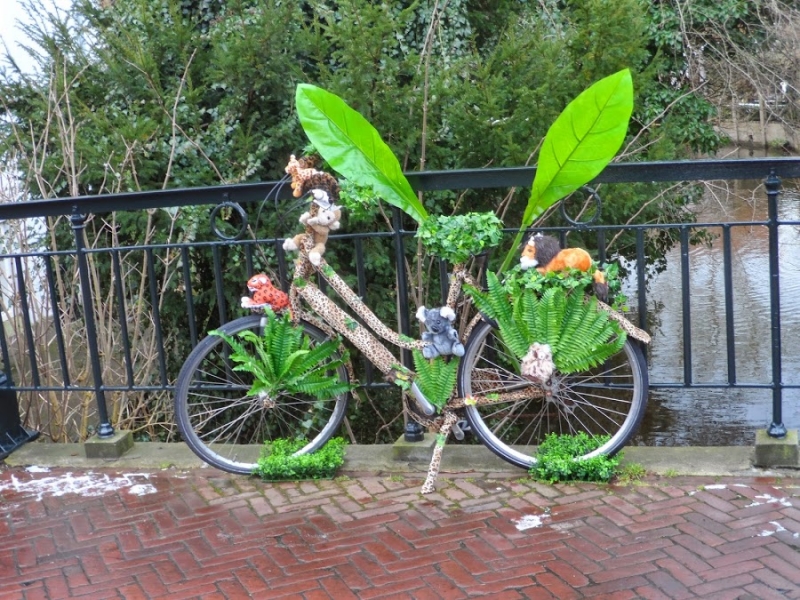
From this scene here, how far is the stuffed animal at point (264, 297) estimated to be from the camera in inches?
175

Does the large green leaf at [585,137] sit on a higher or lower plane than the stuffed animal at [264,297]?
higher

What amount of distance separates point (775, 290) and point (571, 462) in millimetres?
1209

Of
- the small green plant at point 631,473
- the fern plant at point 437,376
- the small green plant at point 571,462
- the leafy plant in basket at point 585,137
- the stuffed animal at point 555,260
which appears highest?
the leafy plant in basket at point 585,137

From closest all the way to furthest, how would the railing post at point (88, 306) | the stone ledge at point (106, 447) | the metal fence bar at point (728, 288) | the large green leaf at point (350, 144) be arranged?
the large green leaf at point (350, 144) → the metal fence bar at point (728, 288) → the railing post at point (88, 306) → the stone ledge at point (106, 447)

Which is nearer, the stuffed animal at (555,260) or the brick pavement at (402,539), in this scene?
the brick pavement at (402,539)

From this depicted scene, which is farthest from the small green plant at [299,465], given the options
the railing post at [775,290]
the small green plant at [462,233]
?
the railing post at [775,290]

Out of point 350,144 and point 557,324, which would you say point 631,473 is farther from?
point 350,144

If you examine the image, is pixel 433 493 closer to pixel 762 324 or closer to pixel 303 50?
pixel 303 50

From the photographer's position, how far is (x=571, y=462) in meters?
4.31

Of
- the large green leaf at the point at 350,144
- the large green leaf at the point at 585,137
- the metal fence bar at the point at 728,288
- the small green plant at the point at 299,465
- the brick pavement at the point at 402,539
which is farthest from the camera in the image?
the small green plant at the point at 299,465

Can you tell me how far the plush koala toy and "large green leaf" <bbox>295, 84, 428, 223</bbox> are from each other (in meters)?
0.43

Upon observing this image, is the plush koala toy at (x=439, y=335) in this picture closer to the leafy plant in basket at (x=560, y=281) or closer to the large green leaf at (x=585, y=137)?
Result: the leafy plant in basket at (x=560, y=281)

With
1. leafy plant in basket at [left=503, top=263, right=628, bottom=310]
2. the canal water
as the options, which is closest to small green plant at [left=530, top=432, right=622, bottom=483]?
leafy plant in basket at [left=503, top=263, right=628, bottom=310]

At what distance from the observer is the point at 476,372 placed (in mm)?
4457
